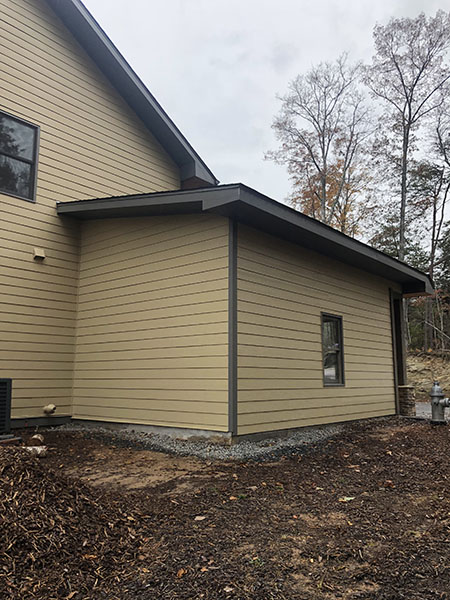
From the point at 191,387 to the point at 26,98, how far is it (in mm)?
5751

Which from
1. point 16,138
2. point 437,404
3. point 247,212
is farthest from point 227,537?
point 16,138

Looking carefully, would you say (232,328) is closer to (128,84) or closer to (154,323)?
(154,323)

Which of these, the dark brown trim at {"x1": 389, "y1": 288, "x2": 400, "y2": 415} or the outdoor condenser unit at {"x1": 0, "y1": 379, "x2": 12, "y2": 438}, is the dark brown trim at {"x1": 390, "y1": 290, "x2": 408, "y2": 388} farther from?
the outdoor condenser unit at {"x1": 0, "y1": 379, "x2": 12, "y2": 438}

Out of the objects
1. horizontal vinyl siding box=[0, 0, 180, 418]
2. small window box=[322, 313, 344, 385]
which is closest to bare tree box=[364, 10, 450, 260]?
small window box=[322, 313, 344, 385]

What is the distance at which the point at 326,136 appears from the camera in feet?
66.1

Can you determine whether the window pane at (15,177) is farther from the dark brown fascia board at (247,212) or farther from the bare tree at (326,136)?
the bare tree at (326,136)

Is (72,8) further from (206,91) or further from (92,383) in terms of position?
(206,91)

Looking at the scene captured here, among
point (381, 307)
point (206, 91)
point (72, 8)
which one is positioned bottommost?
point (381, 307)

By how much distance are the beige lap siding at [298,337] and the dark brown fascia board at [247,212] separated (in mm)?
210

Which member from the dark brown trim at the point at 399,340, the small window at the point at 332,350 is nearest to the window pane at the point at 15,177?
the small window at the point at 332,350

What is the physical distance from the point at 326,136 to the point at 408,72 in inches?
155

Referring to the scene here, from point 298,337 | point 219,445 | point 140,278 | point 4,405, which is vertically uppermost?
point 140,278

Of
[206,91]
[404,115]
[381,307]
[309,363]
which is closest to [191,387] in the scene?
[309,363]

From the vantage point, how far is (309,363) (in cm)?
776
